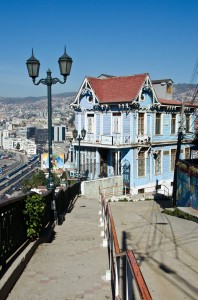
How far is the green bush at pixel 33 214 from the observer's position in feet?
24.4

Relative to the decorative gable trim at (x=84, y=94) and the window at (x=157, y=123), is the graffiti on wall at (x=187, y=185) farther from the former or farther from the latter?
the decorative gable trim at (x=84, y=94)

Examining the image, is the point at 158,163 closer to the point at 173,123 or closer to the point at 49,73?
the point at 173,123

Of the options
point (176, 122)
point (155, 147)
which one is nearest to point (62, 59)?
point (155, 147)

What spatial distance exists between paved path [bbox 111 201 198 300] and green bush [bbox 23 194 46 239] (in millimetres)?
2261

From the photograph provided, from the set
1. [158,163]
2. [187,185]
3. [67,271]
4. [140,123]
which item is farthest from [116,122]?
[67,271]

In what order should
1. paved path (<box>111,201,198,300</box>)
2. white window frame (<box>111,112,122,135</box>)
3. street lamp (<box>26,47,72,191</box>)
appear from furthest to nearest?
white window frame (<box>111,112,122,135</box>), street lamp (<box>26,47,72,191</box>), paved path (<box>111,201,198,300</box>)

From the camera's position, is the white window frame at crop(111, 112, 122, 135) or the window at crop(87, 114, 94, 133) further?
the window at crop(87, 114, 94, 133)

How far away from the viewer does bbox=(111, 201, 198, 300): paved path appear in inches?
238

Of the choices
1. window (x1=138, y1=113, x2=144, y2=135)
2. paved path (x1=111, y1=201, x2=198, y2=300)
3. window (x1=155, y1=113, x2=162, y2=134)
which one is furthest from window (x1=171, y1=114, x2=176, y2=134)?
paved path (x1=111, y1=201, x2=198, y2=300)

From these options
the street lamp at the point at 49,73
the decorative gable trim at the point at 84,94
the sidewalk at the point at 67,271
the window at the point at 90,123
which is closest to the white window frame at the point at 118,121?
the decorative gable trim at the point at 84,94

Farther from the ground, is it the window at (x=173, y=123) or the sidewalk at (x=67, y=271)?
the window at (x=173, y=123)

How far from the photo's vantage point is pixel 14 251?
256 inches

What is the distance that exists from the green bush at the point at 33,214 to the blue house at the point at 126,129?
18.3 m

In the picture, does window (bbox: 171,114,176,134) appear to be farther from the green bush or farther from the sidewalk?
the green bush
